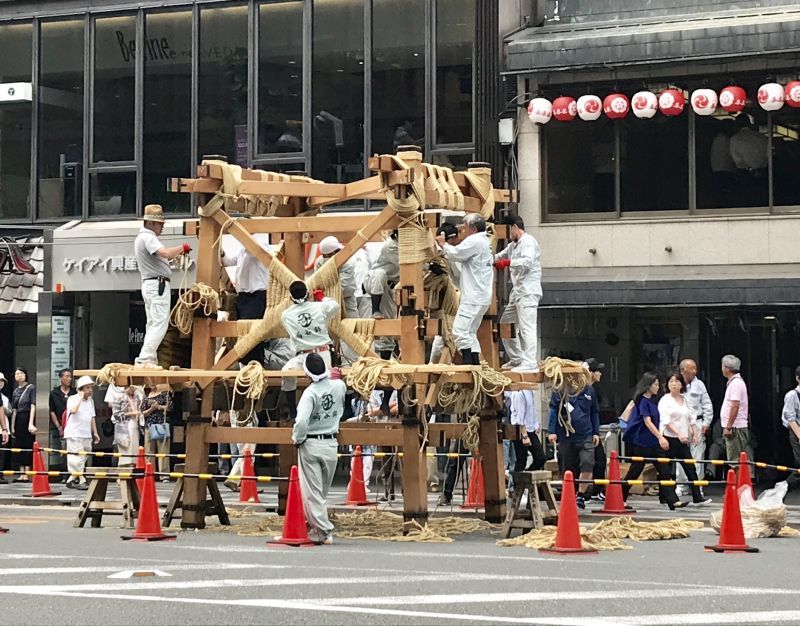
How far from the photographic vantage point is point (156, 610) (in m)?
10.5

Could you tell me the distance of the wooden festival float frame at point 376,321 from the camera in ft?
52.4

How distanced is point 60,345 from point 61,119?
429 centimetres

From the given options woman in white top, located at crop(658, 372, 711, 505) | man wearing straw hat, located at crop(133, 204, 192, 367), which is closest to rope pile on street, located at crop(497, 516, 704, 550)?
woman in white top, located at crop(658, 372, 711, 505)

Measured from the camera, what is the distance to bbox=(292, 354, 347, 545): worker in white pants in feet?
50.7

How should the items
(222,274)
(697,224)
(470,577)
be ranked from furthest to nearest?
(697,224)
(222,274)
(470,577)

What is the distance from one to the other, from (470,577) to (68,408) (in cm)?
1418

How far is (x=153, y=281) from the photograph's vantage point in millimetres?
17578

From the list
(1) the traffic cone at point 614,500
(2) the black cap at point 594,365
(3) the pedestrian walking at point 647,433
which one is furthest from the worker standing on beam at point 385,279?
(2) the black cap at point 594,365

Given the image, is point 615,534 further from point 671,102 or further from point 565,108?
point 565,108

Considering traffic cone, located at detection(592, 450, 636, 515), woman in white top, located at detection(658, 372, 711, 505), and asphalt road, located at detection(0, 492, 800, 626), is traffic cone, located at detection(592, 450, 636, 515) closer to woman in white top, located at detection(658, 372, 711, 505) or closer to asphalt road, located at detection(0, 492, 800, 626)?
woman in white top, located at detection(658, 372, 711, 505)

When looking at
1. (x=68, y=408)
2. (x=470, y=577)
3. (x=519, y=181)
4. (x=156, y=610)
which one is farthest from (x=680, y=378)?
(x=156, y=610)

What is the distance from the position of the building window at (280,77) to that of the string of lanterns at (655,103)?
15.4 ft

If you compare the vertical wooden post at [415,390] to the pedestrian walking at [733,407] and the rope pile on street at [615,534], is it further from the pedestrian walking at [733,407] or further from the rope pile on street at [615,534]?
the pedestrian walking at [733,407]

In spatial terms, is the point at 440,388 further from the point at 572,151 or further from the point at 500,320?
the point at 572,151
